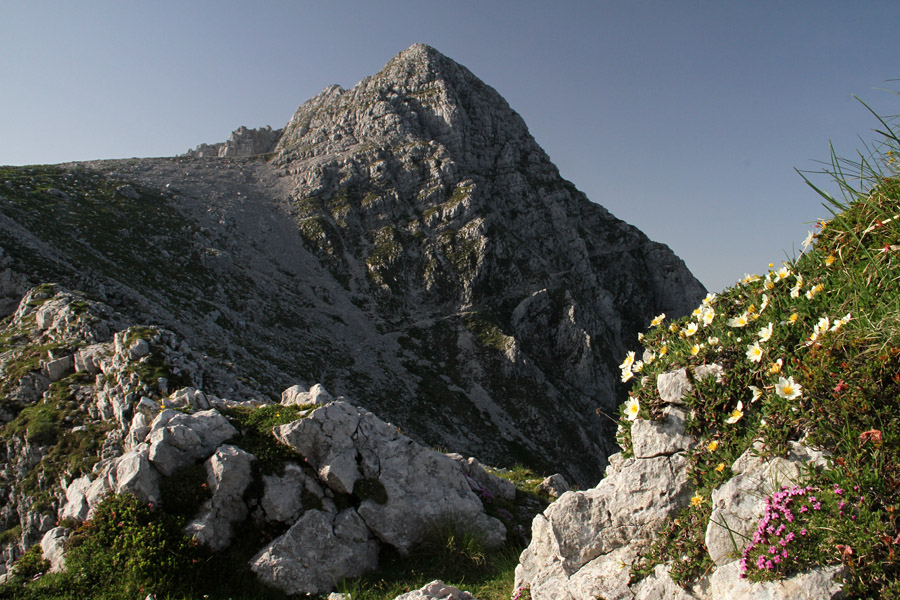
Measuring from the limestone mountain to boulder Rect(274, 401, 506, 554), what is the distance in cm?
1130

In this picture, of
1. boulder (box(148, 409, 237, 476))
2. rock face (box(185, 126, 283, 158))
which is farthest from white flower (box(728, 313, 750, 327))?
rock face (box(185, 126, 283, 158))

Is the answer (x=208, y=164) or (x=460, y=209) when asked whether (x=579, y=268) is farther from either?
(x=208, y=164)

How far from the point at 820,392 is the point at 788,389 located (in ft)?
1.02

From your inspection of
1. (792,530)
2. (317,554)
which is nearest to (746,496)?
(792,530)

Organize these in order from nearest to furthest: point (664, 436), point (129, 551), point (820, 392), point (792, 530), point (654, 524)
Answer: point (792, 530) → point (820, 392) → point (654, 524) → point (664, 436) → point (129, 551)

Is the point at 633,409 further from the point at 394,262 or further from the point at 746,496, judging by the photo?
the point at 394,262

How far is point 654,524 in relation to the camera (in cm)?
565

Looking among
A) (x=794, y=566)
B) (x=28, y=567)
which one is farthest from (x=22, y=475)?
(x=794, y=566)

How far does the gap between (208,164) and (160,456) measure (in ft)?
438

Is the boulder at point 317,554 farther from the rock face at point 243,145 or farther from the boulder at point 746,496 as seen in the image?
the rock face at point 243,145

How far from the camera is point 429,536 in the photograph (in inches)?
420

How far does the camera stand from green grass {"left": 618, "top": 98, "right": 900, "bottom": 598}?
12.7ft

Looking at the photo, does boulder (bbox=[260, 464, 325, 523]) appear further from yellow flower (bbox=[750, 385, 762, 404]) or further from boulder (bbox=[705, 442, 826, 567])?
yellow flower (bbox=[750, 385, 762, 404])

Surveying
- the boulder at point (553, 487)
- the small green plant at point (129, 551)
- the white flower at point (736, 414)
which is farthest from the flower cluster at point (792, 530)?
the boulder at point (553, 487)
